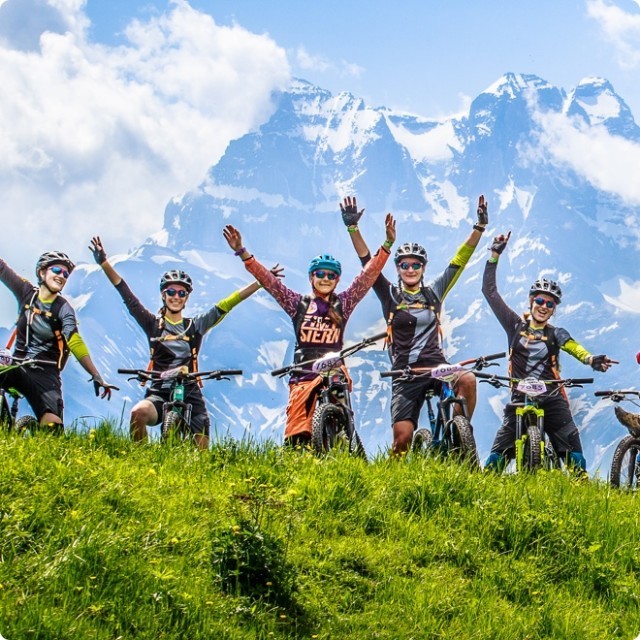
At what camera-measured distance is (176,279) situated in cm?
1431

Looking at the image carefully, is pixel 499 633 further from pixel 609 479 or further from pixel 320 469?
pixel 609 479

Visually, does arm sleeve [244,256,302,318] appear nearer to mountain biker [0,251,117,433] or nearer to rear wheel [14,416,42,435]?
mountain biker [0,251,117,433]

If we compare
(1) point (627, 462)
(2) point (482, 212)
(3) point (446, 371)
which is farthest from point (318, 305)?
(1) point (627, 462)

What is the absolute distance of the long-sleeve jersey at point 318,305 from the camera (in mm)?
13352

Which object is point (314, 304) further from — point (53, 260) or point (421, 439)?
point (53, 260)

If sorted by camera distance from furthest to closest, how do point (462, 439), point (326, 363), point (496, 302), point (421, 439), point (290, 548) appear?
point (496, 302), point (421, 439), point (326, 363), point (462, 439), point (290, 548)

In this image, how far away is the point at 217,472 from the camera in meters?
9.34

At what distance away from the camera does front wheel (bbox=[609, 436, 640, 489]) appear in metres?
12.9

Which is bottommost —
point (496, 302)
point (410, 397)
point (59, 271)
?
point (410, 397)

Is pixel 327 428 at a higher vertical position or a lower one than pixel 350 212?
lower

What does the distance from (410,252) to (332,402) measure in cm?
269

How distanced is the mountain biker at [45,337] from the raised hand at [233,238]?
2166mm

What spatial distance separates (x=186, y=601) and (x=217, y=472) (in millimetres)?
2593

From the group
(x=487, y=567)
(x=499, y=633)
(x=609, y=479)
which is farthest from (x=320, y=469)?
(x=609, y=479)
